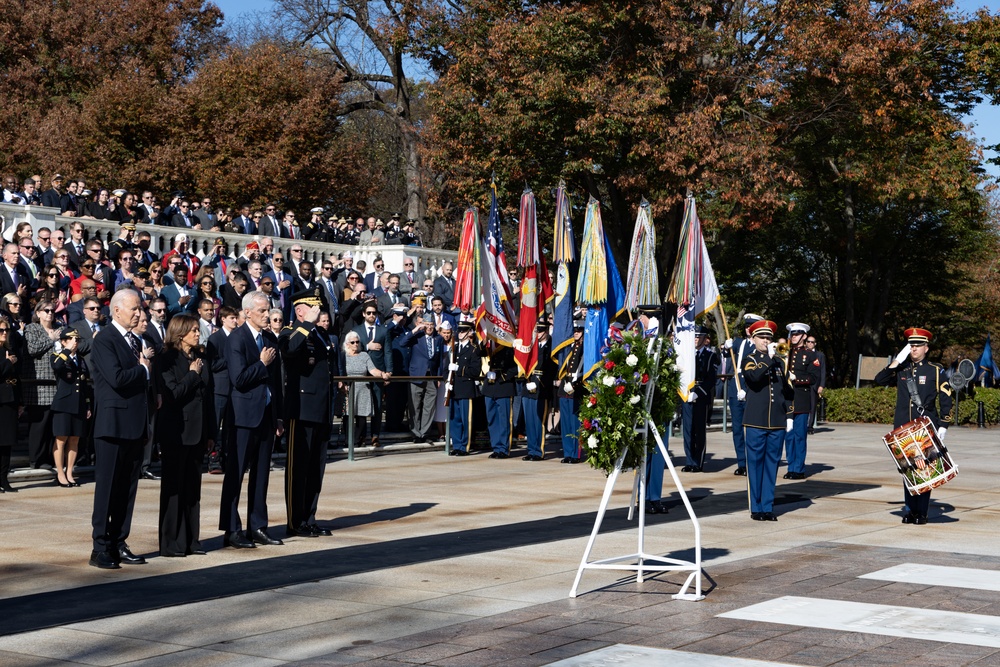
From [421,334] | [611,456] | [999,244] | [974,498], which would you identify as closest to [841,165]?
[999,244]

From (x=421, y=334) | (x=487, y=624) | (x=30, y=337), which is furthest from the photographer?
(x=421, y=334)

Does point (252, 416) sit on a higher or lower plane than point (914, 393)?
lower

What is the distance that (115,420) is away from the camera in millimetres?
9680

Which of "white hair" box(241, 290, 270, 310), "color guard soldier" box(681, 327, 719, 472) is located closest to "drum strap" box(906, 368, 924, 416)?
"color guard soldier" box(681, 327, 719, 472)

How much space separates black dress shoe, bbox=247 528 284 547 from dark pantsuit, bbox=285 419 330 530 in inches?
17.8

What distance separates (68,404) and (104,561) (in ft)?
17.0

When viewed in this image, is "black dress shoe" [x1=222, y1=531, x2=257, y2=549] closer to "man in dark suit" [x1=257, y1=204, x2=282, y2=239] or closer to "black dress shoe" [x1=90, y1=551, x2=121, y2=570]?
"black dress shoe" [x1=90, y1=551, x2=121, y2=570]

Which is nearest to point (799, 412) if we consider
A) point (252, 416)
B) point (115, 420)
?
point (252, 416)

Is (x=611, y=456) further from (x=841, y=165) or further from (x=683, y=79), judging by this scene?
(x=841, y=165)

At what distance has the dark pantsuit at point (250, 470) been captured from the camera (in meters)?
10.5

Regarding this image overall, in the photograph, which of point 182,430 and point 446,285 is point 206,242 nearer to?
point 446,285

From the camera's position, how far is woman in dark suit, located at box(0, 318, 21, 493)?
13.9 meters

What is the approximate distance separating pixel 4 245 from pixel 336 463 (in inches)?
233

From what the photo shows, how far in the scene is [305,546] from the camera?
10820 millimetres
